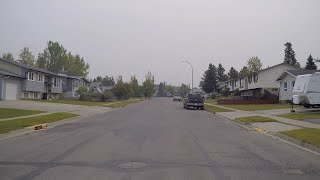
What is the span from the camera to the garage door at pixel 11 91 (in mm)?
56344

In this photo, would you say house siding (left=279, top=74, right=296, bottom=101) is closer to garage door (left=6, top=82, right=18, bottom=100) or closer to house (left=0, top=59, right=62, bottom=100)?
house (left=0, top=59, right=62, bottom=100)

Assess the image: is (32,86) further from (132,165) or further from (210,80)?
(210,80)

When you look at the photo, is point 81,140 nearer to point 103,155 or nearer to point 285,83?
point 103,155

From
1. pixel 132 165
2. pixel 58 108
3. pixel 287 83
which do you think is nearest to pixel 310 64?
pixel 287 83

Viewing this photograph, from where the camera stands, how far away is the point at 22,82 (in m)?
61.5

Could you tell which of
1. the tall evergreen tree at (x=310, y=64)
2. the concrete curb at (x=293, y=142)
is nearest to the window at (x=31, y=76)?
the concrete curb at (x=293, y=142)

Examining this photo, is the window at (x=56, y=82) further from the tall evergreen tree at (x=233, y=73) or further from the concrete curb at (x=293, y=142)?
the concrete curb at (x=293, y=142)

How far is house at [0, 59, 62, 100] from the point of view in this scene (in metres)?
55.8

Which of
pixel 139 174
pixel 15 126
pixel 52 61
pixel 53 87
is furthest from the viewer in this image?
pixel 52 61

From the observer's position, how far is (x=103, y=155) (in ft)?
40.5

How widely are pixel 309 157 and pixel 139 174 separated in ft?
19.7

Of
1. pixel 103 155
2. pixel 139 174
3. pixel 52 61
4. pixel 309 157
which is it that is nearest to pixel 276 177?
pixel 139 174

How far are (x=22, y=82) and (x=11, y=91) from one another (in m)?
3.96

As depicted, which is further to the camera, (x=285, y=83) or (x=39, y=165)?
(x=285, y=83)
